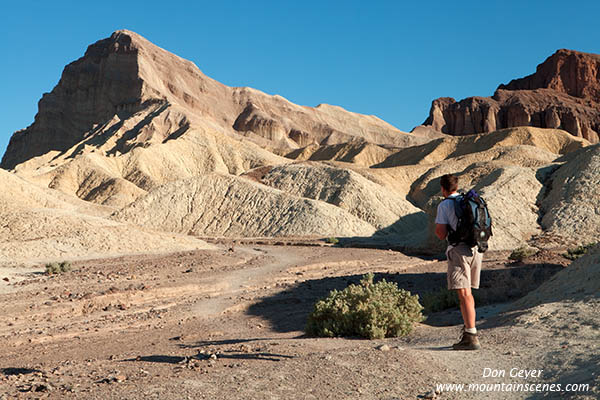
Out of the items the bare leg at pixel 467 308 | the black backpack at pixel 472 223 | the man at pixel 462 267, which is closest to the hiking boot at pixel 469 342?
the man at pixel 462 267

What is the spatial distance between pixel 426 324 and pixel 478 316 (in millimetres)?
929

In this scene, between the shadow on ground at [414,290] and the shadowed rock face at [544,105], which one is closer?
the shadow on ground at [414,290]

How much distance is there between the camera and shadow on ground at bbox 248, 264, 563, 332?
11.5 metres

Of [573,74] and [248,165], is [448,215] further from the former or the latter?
[573,74]

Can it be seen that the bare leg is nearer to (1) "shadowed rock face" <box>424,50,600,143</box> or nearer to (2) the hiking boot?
(2) the hiking boot

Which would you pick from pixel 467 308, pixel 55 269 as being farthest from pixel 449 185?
pixel 55 269

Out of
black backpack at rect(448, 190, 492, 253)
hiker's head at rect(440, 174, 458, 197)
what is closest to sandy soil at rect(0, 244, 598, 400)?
black backpack at rect(448, 190, 492, 253)

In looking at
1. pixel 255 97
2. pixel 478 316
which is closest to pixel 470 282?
pixel 478 316

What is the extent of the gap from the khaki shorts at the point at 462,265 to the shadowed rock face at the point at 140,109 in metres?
90.4

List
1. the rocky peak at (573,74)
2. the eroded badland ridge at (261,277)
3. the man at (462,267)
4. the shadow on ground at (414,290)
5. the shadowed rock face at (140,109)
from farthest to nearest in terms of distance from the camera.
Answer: the rocky peak at (573,74) → the shadowed rock face at (140,109) → the shadow on ground at (414,290) → the man at (462,267) → the eroded badland ridge at (261,277)

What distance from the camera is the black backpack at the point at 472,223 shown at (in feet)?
21.6

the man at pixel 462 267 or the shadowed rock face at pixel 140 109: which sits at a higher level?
the shadowed rock face at pixel 140 109

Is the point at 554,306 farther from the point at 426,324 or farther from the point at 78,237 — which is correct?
the point at 78,237

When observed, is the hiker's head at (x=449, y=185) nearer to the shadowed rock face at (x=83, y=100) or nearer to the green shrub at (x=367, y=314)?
the green shrub at (x=367, y=314)
